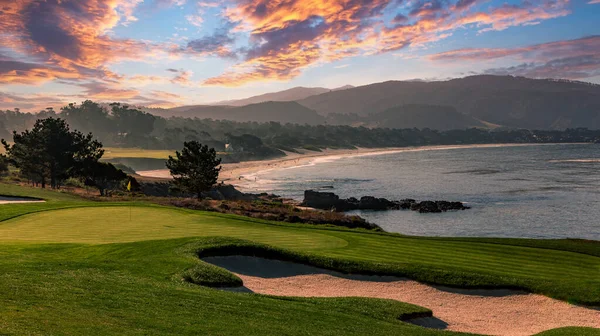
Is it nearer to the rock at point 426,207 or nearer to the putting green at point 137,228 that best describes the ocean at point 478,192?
the rock at point 426,207

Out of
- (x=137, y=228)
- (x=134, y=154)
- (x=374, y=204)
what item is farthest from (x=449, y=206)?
(x=134, y=154)

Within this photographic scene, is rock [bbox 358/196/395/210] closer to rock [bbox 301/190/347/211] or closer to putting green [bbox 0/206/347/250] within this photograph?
rock [bbox 301/190/347/211]

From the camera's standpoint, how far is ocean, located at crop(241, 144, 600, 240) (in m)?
49.9

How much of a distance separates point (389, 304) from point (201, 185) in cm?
3888

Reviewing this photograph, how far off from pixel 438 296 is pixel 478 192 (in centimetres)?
6643

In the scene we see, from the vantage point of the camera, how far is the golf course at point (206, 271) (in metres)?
9.73

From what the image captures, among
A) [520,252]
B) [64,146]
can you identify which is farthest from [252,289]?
[64,146]

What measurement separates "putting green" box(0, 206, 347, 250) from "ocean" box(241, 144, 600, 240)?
26.3m

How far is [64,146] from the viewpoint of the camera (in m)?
63.1

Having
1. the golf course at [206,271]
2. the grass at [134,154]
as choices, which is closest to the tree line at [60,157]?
the golf course at [206,271]

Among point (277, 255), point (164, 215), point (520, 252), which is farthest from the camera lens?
point (164, 215)

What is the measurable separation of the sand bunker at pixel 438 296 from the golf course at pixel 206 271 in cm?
33

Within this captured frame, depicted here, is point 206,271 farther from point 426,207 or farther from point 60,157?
point 60,157

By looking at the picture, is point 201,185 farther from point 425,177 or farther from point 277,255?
point 425,177
